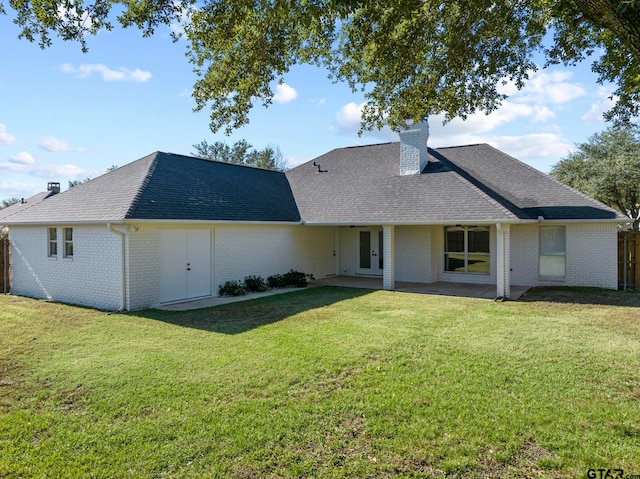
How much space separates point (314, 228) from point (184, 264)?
7.26 meters

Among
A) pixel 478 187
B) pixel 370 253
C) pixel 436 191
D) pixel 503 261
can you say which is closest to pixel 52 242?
pixel 370 253

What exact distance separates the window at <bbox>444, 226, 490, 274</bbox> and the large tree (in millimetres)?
7136

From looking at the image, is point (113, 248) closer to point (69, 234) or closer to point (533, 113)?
point (69, 234)

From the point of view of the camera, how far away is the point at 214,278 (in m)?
14.3

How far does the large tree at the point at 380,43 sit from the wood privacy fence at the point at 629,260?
21.6ft

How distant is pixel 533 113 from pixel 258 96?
787 cm

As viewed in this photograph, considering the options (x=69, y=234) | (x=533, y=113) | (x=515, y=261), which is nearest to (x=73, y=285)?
(x=69, y=234)

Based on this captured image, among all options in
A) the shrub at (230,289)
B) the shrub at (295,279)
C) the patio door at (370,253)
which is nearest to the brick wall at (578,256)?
the patio door at (370,253)

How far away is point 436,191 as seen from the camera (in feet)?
51.6

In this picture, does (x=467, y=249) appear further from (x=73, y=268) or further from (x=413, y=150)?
(x=73, y=268)

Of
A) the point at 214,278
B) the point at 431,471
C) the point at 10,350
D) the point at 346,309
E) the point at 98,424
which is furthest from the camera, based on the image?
the point at 214,278

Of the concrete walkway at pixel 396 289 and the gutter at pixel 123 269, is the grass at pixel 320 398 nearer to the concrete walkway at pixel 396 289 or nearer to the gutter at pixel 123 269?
the gutter at pixel 123 269

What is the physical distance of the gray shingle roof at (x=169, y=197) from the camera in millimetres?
12398

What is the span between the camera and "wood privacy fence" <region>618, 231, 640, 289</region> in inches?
596
